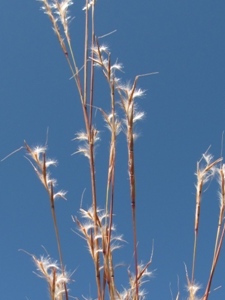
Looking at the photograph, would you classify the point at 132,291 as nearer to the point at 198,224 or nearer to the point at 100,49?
the point at 198,224

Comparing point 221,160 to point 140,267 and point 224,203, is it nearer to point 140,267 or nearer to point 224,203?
point 224,203

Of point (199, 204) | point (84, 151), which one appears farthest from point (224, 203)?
point (84, 151)

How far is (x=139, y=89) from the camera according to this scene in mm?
941

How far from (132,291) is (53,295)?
18cm

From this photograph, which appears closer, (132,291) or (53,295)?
(53,295)

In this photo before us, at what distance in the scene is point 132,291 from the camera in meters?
0.99

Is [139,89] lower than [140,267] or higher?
higher

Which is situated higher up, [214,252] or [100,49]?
[100,49]

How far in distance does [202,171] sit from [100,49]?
31cm

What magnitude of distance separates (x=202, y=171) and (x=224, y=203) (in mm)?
73

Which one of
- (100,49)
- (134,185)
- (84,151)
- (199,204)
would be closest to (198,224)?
(199,204)

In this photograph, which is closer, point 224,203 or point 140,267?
point 224,203

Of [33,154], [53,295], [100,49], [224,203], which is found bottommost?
[53,295]

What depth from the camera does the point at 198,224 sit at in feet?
3.18
